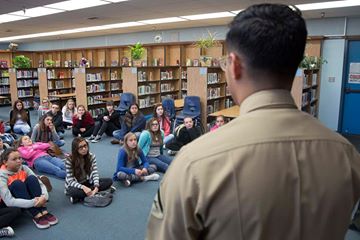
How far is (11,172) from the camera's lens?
10.6 feet

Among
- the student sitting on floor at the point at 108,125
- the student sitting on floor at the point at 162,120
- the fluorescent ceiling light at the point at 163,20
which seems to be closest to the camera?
the student sitting on floor at the point at 162,120

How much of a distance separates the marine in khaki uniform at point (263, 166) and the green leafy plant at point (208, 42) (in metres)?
7.69

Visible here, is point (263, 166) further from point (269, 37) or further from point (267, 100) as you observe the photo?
point (269, 37)

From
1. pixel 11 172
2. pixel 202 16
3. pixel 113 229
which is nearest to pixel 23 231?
pixel 11 172

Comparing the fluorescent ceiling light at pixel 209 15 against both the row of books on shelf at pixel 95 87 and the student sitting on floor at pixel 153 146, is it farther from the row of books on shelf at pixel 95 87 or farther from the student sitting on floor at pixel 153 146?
the student sitting on floor at pixel 153 146

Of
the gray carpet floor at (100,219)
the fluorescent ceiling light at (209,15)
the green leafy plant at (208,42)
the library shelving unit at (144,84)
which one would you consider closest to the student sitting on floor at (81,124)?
the library shelving unit at (144,84)

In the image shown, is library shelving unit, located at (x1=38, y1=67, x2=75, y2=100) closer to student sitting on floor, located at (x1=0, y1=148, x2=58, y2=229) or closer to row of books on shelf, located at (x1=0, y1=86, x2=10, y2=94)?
row of books on shelf, located at (x1=0, y1=86, x2=10, y2=94)

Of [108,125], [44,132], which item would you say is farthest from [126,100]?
[44,132]

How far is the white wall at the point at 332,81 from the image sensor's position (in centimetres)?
757

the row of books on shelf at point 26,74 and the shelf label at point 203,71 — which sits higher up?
the shelf label at point 203,71

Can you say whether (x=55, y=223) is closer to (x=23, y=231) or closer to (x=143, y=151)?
(x=23, y=231)

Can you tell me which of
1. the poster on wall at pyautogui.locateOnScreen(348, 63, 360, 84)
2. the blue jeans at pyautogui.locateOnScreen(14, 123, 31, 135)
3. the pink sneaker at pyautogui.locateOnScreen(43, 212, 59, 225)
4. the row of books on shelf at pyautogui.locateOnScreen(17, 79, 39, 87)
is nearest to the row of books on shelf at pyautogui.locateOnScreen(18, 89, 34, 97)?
the row of books on shelf at pyautogui.locateOnScreen(17, 79, 39, 87)

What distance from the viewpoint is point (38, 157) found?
4.74 metres

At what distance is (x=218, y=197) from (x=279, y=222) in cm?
15
